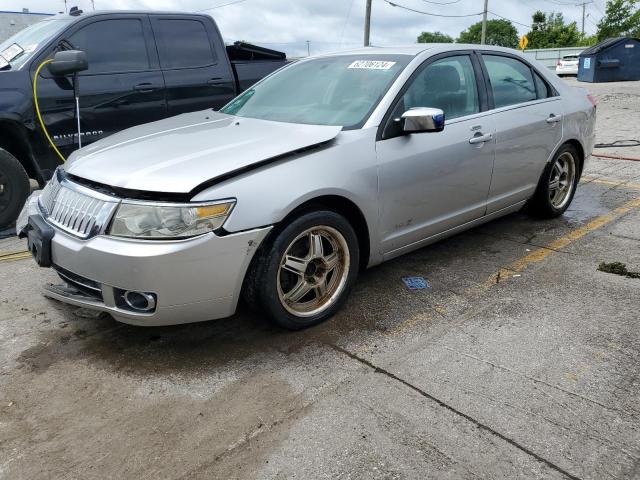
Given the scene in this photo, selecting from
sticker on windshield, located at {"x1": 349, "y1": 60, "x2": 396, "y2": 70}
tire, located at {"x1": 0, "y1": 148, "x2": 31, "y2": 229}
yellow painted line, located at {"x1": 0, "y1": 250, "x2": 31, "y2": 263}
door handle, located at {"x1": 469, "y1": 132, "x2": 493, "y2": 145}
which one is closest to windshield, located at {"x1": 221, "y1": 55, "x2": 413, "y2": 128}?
sticker on windshield, located at {"x1": 349, "y1": 60, "x2": 396, "y2": 70}

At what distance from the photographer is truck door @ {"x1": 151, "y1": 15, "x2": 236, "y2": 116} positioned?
6016 millimetres

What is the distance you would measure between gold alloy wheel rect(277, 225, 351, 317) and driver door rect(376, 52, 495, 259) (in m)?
0.38

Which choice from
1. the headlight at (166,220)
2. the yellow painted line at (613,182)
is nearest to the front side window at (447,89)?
the headlight at (166,220)

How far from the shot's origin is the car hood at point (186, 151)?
2.82 metres

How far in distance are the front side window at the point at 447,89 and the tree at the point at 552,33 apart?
71233 mm

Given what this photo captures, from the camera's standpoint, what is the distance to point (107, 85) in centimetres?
559

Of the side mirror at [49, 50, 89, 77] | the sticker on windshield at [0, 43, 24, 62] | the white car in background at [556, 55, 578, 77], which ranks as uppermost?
the white car in background at [556, 55, 578, 77]

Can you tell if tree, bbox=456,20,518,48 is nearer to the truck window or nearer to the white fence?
the white fence

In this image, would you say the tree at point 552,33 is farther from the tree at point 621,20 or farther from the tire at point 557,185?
the tire at point 557,185

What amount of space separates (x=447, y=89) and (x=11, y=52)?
429 centimetres

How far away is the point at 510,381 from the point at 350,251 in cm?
117

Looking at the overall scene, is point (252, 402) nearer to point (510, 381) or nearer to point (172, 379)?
point (172, 379)

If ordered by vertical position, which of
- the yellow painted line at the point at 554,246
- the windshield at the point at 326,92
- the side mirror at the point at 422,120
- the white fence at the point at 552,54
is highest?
the white fence at the point at 552,54

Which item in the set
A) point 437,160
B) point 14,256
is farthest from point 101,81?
point 437,160
